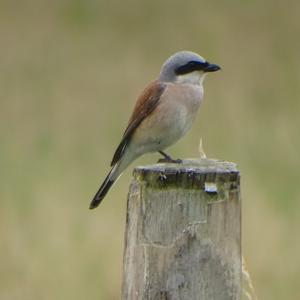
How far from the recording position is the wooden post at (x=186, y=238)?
121 inches

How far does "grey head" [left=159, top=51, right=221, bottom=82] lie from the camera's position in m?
5.61

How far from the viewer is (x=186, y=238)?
3.06 metres

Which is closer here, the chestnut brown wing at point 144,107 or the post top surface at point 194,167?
the post top surface at point 194,167

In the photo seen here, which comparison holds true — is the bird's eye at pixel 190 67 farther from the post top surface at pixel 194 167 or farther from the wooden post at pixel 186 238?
the wooden post at pixel 186 238

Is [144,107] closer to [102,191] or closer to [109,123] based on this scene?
[102,191]

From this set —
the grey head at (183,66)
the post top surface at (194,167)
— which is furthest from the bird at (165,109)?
the post top surface at (194,167)

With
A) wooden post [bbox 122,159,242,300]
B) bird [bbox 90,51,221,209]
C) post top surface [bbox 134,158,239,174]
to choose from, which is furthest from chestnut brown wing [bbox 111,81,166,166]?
wooden post [bbox 122,159,242,300]

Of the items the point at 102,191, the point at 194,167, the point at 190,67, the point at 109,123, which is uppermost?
the point at 190,67

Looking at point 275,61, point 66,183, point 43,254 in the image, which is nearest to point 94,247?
point 43,254

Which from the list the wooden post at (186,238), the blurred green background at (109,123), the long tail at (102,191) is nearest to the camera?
the wooden post at (186,238)

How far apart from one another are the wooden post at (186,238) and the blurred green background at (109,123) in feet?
10.5

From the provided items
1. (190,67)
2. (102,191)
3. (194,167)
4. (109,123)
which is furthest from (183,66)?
(109,123)

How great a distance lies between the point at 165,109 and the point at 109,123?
11.1 ft

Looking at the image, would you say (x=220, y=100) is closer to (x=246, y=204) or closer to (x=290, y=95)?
(x=290, y=95)
